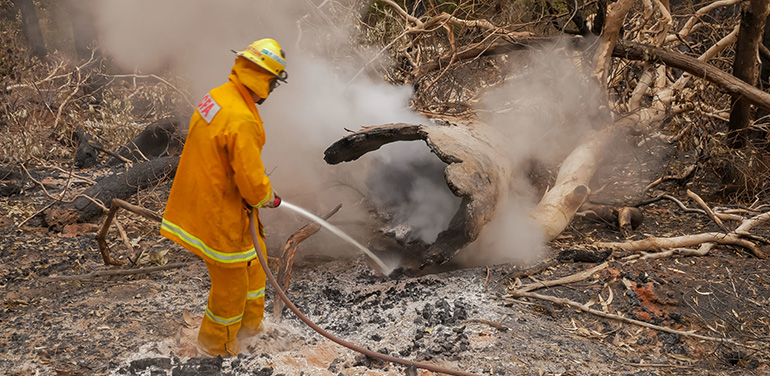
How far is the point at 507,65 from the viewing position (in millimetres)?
6410

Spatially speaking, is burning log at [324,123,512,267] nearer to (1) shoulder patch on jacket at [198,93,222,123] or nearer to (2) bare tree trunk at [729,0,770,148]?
(1) shoulder patch on jacket at [198,93,222,123]

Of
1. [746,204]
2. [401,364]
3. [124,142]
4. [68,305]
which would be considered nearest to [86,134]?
[124,142]

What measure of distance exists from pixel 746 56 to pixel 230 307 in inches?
214

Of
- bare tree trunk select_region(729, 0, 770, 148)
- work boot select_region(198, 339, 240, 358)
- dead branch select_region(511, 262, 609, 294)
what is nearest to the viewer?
work boot select_region(198, 339, 240, 358)

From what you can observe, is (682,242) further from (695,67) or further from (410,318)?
(410,318)

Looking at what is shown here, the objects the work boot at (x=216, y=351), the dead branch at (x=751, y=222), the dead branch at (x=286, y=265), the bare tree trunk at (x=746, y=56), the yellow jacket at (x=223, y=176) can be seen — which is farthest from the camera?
the bare tree trunk at (x=746, y=56)

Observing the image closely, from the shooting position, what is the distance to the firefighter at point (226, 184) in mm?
2814

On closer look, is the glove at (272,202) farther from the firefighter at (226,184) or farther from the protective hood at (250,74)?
the protective hood at (250,74)

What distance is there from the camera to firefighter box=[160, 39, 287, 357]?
2814 millimetres

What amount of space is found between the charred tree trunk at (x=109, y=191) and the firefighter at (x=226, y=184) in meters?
2.53

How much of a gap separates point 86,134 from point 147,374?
601 cm

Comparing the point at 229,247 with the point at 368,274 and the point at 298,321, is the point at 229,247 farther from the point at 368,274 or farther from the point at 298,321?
the point at 368,274

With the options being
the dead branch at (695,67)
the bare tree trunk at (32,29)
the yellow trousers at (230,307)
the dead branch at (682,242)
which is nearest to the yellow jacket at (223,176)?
the yellow trousers at (230,307)

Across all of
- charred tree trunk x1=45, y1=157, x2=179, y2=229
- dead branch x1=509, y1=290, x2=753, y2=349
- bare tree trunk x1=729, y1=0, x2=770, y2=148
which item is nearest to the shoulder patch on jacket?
dead branch x1=509, y1=290, x2=753, y2=349
